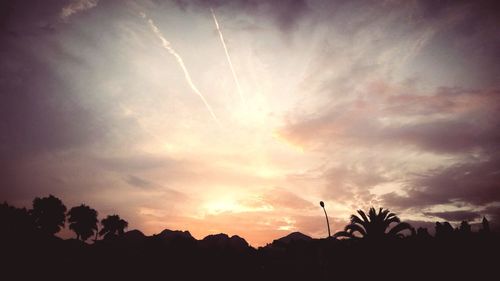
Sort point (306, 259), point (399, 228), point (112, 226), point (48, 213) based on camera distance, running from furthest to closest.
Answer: point (112, 226), point (48, 213), point (306, 259), point (399, 228)

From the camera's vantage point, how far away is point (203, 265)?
1105 inches

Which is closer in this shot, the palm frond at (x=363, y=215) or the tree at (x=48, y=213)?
the palm frond at (x=363, y=215)

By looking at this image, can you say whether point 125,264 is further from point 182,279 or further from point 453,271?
point 453,271

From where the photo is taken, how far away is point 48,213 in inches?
1831

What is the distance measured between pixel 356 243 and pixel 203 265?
47.9ft

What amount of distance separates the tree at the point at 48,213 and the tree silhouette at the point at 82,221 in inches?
171

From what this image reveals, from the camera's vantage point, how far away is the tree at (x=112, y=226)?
57631 mm

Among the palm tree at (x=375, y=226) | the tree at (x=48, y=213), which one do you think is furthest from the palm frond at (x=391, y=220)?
the tree at (x=48, y=213)

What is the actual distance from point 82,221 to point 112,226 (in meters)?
6.73

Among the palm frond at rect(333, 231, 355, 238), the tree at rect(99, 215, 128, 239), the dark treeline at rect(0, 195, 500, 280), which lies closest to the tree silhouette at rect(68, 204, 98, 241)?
the tree at rect(99, 215, 128, 239)

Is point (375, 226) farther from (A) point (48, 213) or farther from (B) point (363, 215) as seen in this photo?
(A) point (48, 213)

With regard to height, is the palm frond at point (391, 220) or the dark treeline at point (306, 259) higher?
the palm frond at point (391, 220)

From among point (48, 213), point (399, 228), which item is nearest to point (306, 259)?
point (399, 228)

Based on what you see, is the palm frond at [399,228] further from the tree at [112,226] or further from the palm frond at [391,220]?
the tree at [112,226]
